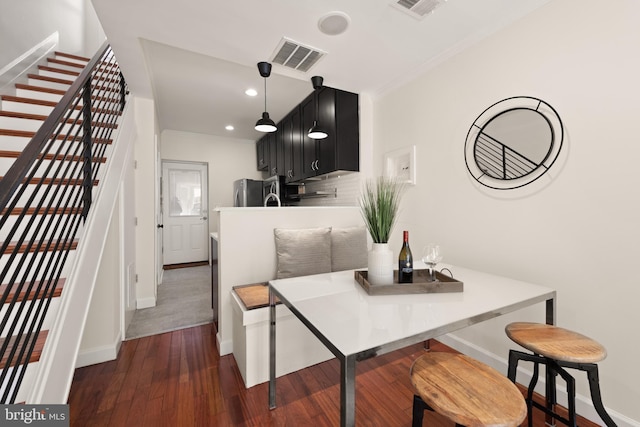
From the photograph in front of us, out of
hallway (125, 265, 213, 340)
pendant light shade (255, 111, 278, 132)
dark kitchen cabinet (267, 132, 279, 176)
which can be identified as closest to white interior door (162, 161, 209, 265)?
hallway (125, 265, 213, 340)

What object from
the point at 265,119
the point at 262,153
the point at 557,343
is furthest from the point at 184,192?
the point at 557,343

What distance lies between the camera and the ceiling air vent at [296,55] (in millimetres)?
2072

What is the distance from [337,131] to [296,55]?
931 mm

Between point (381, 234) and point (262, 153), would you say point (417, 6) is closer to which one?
point (381, 234)

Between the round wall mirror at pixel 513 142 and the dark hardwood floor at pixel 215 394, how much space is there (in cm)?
145

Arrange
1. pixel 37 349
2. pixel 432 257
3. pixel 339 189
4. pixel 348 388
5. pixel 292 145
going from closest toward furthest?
pixel 348 388 < pixel 37 349 < pixel 432 257 < pixel 339 189 < pixel 292 145

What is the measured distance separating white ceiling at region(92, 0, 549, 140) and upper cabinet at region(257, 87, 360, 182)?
228 millimetres

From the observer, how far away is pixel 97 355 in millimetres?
1990

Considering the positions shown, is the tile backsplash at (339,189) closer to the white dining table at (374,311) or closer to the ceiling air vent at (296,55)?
the ceiling air vent at (296,55)

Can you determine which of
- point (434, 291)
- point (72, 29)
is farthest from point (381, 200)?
point (72, 29)

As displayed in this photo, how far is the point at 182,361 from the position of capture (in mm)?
2021

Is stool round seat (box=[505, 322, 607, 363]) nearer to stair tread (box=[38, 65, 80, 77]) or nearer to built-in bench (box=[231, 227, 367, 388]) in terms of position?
built-in bench (box=[231, 227, 367, 388])

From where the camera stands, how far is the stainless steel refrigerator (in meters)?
4.62

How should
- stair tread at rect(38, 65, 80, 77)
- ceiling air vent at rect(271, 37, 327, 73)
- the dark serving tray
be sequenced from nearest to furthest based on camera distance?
the dark serving tray → ceiling air vent at rect(271, 37, 327, 73) → stair tread at rect(38, 65, 80, 77)
